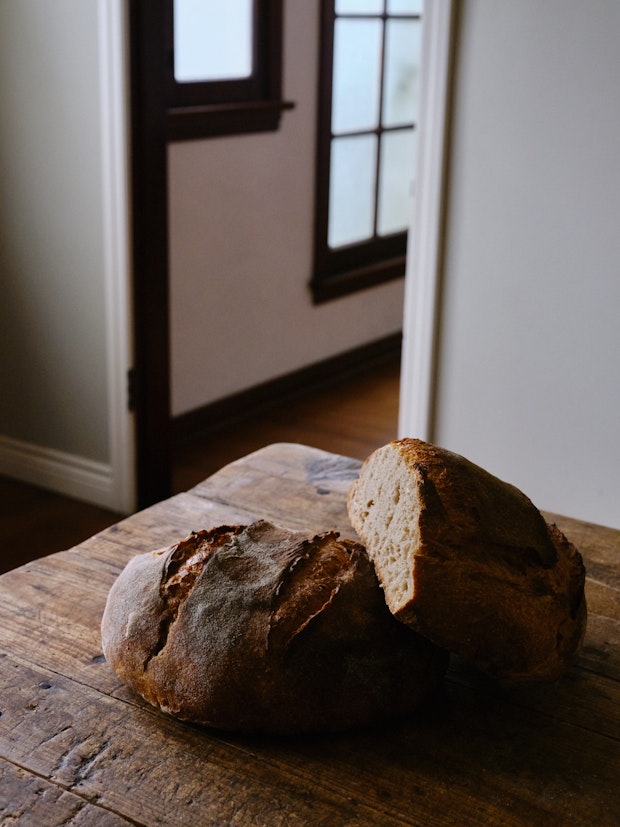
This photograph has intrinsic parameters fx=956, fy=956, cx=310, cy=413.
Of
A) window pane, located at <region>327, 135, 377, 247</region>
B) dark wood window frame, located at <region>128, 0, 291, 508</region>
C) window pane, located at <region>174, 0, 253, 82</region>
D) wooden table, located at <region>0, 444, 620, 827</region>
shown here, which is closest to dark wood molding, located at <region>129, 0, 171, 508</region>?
dark wood window frame, located at <region>128, 0, 291, 508</region>

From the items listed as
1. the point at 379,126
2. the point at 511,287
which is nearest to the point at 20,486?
the point at 511,287

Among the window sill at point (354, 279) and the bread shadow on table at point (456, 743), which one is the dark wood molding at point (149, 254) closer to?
the window sill at point (354, 279)

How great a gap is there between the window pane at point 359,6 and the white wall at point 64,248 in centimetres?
149

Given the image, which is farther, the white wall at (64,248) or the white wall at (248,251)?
the white wall at (248,251)

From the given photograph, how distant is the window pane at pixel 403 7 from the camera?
3963mm

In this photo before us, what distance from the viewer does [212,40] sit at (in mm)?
3160

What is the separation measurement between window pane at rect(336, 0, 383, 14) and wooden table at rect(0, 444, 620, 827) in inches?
122

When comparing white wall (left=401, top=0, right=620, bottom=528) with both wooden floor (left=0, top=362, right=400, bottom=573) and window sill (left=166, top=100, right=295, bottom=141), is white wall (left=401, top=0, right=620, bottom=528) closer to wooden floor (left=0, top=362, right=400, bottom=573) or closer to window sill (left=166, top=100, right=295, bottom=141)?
wooden floor (left=0, top=362, right=400, bottom=573)

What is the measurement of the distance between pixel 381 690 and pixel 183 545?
10.6 inches

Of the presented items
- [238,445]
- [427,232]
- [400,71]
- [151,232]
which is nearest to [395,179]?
[400,71]

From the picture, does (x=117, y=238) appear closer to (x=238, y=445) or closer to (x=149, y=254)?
(x=149, y=254)

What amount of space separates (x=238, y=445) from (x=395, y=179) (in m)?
1.67

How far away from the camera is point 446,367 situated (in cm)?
217

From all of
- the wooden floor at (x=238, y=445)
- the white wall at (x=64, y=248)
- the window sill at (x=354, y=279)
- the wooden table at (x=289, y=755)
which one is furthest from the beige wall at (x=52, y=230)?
the wooden table at (x=289, y=755)
